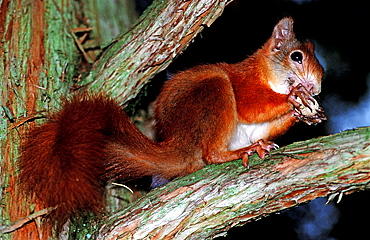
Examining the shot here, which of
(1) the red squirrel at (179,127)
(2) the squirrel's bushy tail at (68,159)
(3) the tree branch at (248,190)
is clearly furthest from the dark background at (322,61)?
(3) the tree branch at (248,190)

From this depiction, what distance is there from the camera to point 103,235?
1.84 meters

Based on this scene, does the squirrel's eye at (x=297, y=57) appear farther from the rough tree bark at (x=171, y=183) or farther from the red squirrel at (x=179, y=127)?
the rough tree bark at (x=171, y=183)

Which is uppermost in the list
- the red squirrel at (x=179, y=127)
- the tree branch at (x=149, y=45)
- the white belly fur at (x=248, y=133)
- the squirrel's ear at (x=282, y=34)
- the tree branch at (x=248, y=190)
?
the tree branch at (x=149, y=45)

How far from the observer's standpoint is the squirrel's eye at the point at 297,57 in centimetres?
267

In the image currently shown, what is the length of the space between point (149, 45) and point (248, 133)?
100 cm

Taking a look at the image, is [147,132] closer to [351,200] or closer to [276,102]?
[276,102]

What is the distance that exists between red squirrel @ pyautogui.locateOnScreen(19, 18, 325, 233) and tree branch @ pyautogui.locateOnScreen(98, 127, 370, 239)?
18 centimetres

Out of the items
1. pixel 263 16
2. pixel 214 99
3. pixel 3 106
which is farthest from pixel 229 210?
pixel 263 16

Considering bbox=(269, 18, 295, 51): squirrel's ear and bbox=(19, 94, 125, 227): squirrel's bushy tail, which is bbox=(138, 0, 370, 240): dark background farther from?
bbox=(19, 94, 125, 227): squirrel's bushy tail

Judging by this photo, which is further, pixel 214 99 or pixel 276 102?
pixel 276 102

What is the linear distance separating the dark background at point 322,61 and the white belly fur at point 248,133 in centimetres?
36

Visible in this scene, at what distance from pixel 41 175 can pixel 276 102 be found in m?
1.47

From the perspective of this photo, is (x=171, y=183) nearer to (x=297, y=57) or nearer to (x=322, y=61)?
(x=297, y=57)

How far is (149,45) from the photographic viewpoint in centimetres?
217
